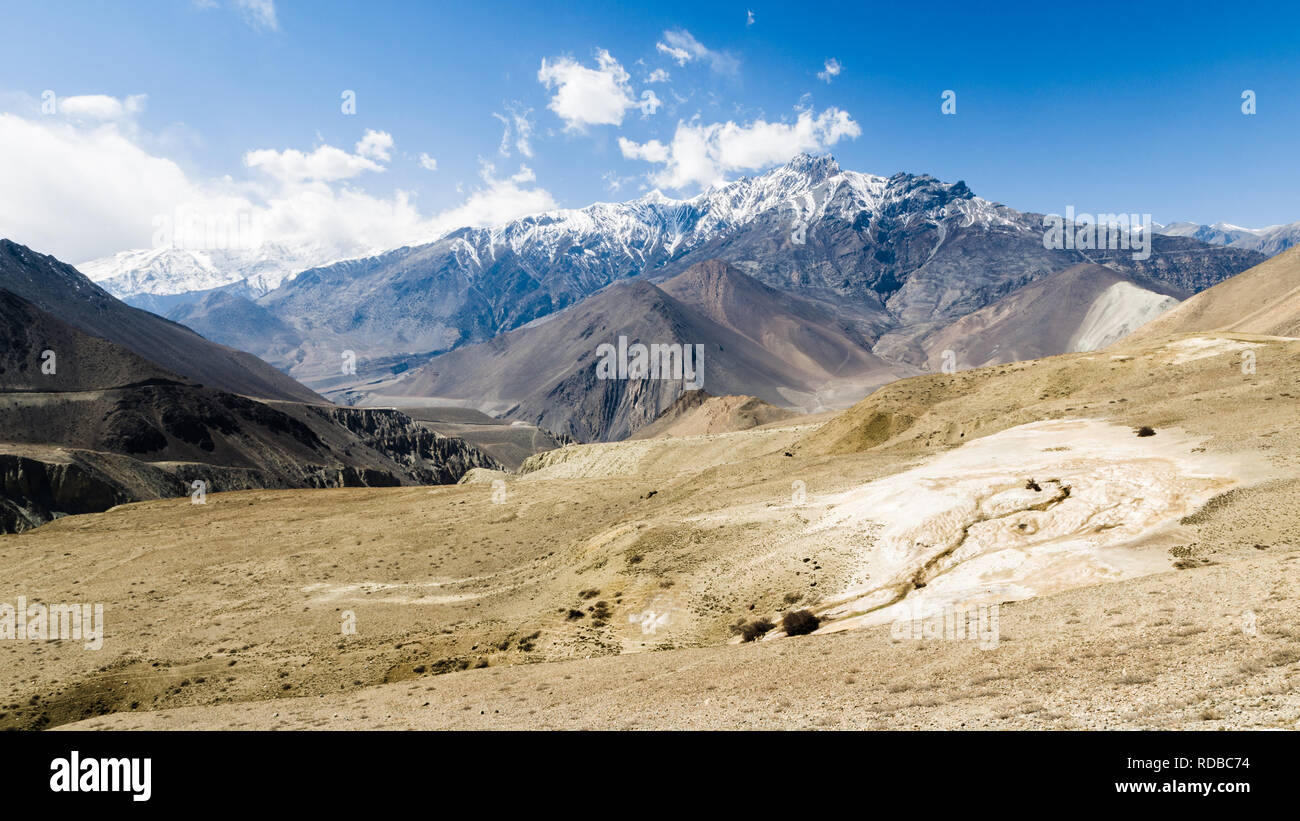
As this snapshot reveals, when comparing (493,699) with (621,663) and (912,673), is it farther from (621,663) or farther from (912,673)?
(912,673)

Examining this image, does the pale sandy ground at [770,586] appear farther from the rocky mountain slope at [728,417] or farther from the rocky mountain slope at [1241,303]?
the rocky mountain slope at [728,417]

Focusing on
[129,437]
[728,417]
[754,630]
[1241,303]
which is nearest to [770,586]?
[754,630]

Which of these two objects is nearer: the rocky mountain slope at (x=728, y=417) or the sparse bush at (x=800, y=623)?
the sparse bush at (x=800, y=623)

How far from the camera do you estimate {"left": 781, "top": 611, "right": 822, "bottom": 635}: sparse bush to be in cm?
2050

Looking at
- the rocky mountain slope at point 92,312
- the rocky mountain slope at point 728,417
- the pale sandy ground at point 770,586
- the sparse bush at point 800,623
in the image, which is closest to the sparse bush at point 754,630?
the sparse bush at point 800,623

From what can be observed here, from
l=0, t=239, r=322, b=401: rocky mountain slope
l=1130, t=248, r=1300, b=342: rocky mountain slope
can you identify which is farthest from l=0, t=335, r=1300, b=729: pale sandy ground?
l=0, t=239, r=322, b=401: rocky mountain slope

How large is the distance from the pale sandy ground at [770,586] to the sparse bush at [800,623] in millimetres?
601

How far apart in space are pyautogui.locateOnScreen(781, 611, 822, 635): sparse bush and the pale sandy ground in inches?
23.7

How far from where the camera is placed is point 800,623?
20.6 m

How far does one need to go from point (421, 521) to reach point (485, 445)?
498 ft

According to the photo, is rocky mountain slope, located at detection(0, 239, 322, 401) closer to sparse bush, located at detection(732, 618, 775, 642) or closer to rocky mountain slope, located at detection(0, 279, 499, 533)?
rocky mountain slope, located at detection(0, 279, 499, 533)

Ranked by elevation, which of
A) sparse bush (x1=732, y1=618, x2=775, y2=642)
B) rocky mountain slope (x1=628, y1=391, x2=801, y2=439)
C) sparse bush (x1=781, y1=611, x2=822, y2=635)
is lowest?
sparse bush (x1=732, y1=618, x2=775, y2=642)

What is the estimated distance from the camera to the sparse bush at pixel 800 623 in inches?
807
